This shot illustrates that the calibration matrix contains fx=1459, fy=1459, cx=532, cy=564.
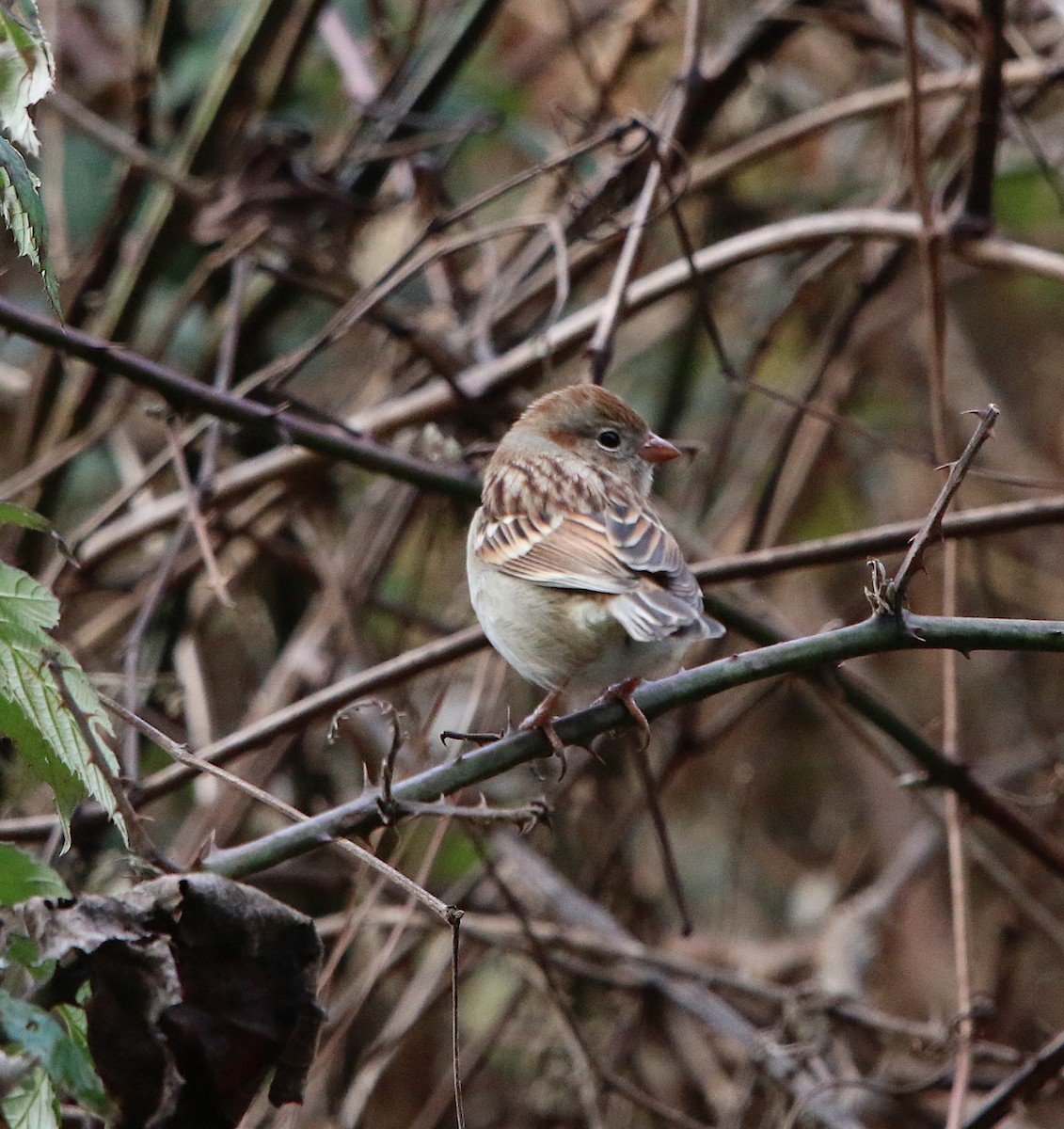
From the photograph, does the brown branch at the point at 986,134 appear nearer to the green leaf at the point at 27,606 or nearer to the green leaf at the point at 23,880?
the green leaf at the point at 27,606

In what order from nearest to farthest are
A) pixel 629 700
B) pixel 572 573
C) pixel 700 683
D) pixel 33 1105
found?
1. pixel 33 1105
2. pixel 700 683
3. pixel 629 700
4. pixel 572 573

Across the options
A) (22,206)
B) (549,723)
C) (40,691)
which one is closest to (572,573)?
(549,723)

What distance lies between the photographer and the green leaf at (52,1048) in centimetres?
143

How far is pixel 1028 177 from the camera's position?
5.30m

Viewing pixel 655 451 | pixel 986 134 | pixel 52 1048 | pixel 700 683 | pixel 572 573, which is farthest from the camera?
pixel 655 451

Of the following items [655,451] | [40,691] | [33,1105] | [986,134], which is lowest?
[33,1105]

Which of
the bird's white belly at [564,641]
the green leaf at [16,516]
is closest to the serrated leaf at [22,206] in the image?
the green leaf at [16,516]

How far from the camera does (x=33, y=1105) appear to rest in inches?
62.6

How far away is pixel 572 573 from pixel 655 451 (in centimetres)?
97

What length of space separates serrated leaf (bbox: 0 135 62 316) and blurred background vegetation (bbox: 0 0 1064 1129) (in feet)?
4.48

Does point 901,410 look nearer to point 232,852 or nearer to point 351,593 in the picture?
point 351,593

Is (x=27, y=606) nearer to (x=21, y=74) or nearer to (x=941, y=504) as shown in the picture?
(x=21, y=74)

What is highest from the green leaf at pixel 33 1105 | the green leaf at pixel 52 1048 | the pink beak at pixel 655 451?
the pink beak at pixel 655 451

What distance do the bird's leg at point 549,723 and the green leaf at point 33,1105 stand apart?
0.85 metres
